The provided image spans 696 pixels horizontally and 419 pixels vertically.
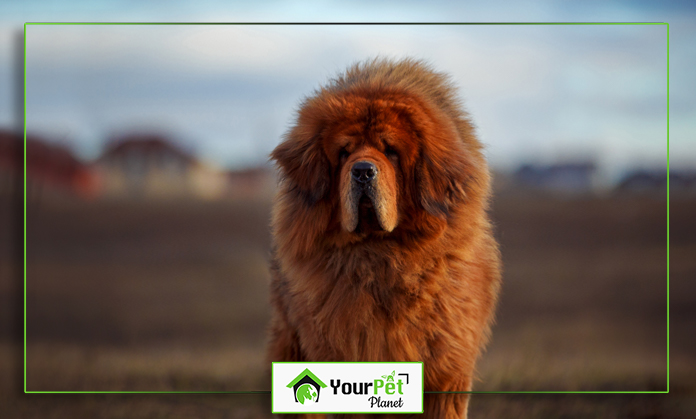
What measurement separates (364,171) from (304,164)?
0.41 m

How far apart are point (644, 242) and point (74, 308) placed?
3.64m

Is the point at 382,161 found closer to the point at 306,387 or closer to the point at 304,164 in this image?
the point at 304,164

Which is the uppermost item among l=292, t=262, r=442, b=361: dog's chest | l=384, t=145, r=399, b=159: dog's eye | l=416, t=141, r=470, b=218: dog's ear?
l=384, t=145, r=399, b=159: dog's eye

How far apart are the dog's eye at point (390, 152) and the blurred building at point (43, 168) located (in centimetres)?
206

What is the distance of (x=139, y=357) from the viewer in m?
3.47

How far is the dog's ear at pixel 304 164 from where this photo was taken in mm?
2531

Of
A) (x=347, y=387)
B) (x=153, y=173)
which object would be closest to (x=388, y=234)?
(x=347, y=387)

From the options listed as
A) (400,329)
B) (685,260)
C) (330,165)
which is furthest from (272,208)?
(685,260)

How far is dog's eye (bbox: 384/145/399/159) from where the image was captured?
2439 mm

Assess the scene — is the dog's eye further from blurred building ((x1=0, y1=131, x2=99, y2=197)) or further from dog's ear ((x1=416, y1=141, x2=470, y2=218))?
blurred building ((x1=0, y1=131, x2=99, y2=197))

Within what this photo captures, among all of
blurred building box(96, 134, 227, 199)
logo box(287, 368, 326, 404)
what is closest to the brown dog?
logo box(287, 368, 326, 404)

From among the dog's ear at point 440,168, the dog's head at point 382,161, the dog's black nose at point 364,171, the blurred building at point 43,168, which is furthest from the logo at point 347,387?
the blurred building at point 43,168

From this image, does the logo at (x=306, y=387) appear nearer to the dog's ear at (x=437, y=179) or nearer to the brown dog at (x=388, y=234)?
the brown dog at (x=388, y=234)

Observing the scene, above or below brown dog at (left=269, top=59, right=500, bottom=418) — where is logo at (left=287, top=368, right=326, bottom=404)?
below
